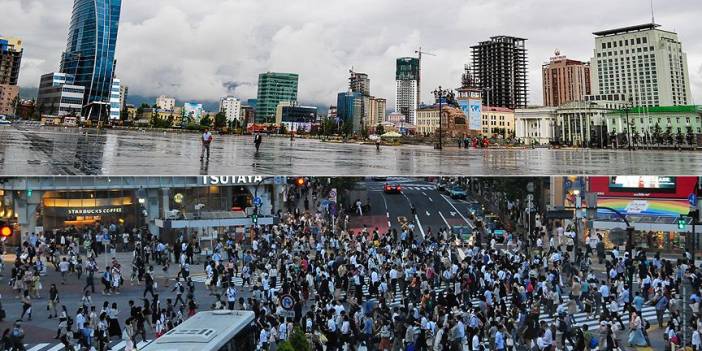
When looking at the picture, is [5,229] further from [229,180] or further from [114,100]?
[114,100]

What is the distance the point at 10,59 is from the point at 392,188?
534ft

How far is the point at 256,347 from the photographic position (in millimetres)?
13391

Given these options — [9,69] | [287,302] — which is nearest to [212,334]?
[287,302]

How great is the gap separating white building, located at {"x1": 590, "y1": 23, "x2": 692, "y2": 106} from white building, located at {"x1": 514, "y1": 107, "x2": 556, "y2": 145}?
44694mm

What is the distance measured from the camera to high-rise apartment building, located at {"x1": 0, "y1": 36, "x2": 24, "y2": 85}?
154m

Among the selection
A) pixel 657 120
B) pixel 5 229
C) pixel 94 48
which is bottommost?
pixel 5 229

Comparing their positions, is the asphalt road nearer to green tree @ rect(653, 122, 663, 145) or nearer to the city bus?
the city bus

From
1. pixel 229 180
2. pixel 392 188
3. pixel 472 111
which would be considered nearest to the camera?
pixel 229 180

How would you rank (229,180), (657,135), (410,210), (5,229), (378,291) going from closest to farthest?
(5,229) < (378,291) < (229,180) < (410,210) < (657,135)

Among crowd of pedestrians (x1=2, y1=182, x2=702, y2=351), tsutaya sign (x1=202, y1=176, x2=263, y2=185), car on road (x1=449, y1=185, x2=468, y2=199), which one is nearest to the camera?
crowd of pedestrians (x1=2, y1=182, x2=702, y2=351)

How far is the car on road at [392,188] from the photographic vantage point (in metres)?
30.2

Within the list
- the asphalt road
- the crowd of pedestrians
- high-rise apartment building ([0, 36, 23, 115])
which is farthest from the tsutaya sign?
high-rise apartment building ([0, 36, 23, 115])

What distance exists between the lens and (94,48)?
526ft

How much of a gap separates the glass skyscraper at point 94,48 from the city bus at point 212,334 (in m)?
162
